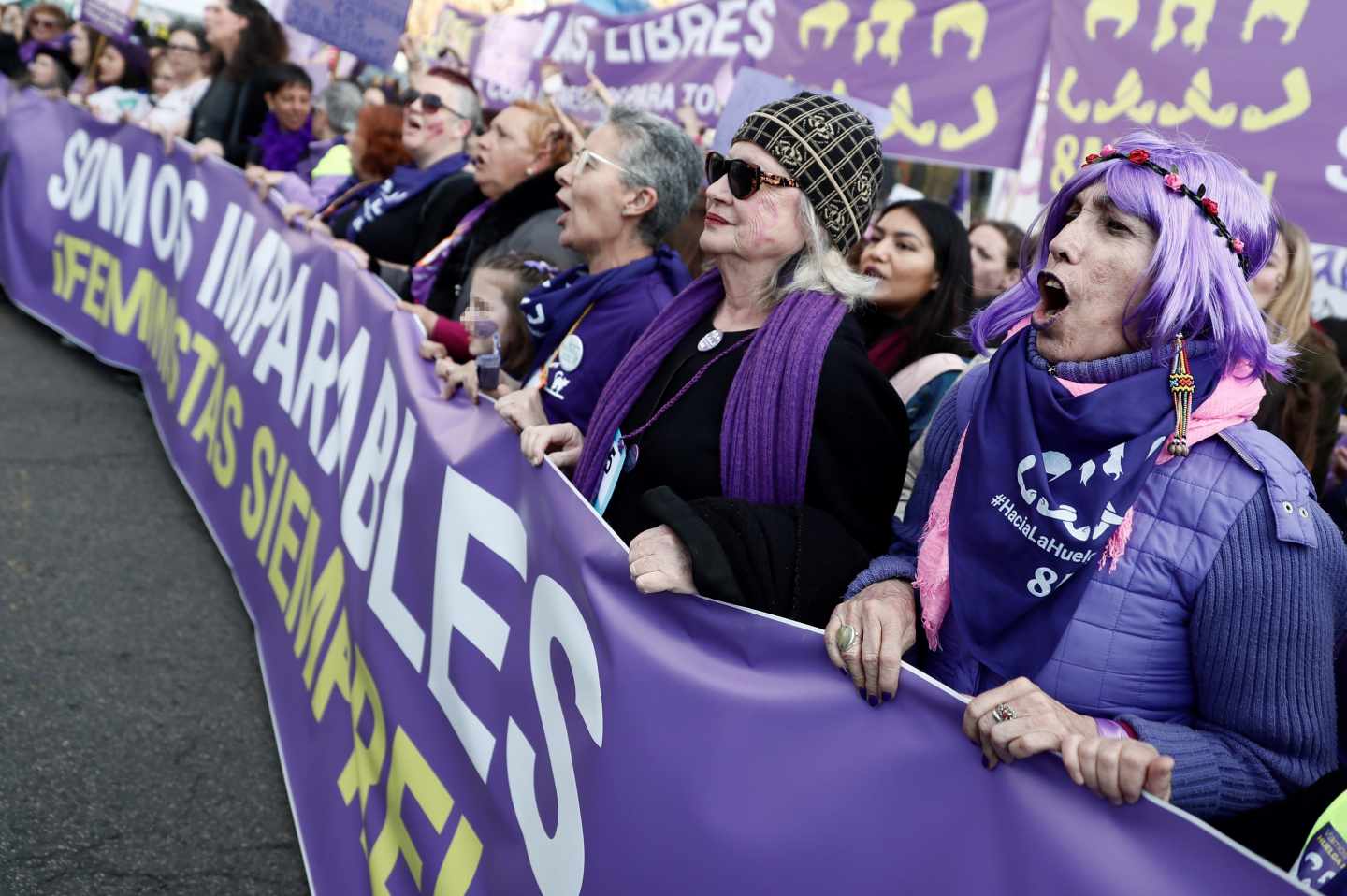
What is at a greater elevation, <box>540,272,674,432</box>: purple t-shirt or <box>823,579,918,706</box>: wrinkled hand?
<box>823,579,918,706</box>: wrinkled hand

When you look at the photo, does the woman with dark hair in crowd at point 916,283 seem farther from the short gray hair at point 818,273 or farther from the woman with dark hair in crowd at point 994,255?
the short gray hair at point 818,273

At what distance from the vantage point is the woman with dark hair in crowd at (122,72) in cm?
980

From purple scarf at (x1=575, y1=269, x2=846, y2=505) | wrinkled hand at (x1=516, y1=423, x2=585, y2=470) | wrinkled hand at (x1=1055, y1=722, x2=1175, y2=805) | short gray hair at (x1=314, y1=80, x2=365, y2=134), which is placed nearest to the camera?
wrinkled hand at (x1=1055, y1=722, x2=1175, y2=805)

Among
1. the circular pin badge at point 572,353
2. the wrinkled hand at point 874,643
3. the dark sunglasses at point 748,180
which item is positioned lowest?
the circular pin badge at point 572,353

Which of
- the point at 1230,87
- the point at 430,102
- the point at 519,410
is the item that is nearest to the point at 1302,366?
the point at 1230,87

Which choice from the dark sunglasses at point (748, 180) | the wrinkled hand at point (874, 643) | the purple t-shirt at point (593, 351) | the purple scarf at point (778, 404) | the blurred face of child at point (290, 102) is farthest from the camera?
the blurred face of child at point (290, 102)

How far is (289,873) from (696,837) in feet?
5.33

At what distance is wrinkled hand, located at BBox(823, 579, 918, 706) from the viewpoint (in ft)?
4.99

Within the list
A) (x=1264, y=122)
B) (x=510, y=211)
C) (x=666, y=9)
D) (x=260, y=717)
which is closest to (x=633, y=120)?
(x=510, y=211)

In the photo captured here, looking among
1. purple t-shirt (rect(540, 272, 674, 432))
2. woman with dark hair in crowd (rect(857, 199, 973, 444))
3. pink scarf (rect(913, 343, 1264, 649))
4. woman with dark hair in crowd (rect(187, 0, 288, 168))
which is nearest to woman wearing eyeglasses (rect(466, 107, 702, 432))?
purple t-shirt (rect(540, 272, 674, 432))

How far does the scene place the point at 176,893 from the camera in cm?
273

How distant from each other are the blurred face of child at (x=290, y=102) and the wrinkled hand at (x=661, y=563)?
6374 millimetres

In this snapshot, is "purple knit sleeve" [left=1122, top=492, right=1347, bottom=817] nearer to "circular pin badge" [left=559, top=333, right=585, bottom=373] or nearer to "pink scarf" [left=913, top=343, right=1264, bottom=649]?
"pink scarf" [left=913, top=343, right=1264, bottom=649]

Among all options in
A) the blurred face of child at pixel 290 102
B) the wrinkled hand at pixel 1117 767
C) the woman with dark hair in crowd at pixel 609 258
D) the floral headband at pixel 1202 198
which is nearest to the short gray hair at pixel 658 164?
the woman with dark hair in crowd at pixel 609 258
